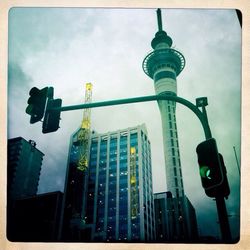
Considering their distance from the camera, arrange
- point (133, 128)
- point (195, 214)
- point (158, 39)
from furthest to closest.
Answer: point (195, 214) → point (133, 128) → point (158, 39)

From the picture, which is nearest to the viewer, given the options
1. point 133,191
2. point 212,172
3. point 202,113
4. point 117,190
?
point 212,172

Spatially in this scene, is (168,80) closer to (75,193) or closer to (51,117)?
(75,193)

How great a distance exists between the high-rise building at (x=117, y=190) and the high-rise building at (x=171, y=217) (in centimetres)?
184

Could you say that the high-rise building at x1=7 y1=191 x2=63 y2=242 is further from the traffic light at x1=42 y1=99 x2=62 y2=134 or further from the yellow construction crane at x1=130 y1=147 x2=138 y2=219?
the traffic light at x1=42 y1=99 x2=62 y2=134

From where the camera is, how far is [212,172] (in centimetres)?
207

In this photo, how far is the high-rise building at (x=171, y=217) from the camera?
132 feet

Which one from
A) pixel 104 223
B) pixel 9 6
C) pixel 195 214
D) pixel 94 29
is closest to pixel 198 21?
pixel 94 29

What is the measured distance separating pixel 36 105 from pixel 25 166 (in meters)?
47.8

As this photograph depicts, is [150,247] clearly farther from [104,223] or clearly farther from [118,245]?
[104,223]

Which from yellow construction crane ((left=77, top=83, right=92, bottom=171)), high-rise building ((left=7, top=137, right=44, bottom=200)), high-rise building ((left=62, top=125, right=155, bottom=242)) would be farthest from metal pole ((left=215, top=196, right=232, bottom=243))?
high-rise building ((left=7, top=137, right=44, bottom=200))

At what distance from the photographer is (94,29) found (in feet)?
23.2

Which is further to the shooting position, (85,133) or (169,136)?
(169,136)

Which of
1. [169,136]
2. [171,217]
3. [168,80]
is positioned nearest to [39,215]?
[171,217]

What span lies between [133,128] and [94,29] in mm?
37213
